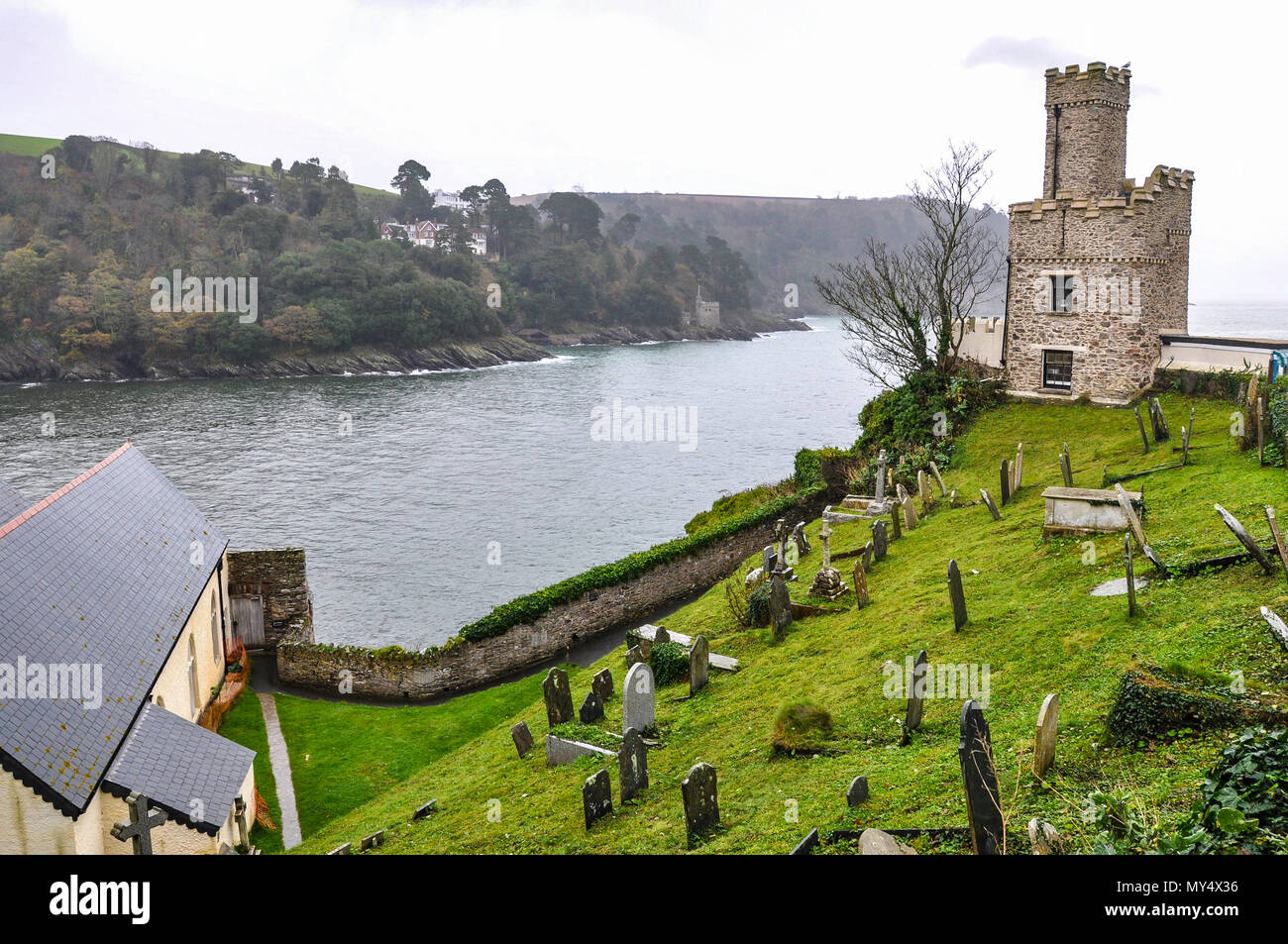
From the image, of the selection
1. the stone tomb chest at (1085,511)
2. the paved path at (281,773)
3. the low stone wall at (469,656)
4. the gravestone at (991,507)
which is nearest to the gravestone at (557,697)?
the paved path at (281,773)

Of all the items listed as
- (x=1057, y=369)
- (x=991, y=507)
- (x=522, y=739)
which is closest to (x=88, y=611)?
(x=522, y=739)

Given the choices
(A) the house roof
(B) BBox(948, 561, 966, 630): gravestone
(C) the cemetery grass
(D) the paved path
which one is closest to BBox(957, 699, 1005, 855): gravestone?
(C) the cemetery grass

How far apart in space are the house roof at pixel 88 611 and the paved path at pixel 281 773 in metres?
3.68

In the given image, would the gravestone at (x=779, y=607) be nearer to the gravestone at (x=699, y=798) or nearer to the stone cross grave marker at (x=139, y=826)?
the gravestone at (x=699, y=798)

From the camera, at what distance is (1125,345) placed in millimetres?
30594

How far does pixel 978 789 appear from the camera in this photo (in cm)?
773

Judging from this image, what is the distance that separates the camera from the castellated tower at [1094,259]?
99.1ft

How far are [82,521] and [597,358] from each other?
396 ft

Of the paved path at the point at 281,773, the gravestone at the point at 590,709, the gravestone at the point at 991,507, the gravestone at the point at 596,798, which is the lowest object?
the paved path at the point at 281,773

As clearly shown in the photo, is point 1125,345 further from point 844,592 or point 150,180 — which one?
point 150,180

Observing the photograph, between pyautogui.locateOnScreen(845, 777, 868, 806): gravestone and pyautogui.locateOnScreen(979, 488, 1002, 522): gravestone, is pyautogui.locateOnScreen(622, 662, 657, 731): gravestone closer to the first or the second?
pyautogui.locateOnScreen(845, 777, 868, 806): gravestone

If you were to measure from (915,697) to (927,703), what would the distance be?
3.53ft

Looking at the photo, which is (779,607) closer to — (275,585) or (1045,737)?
(1045,737)
